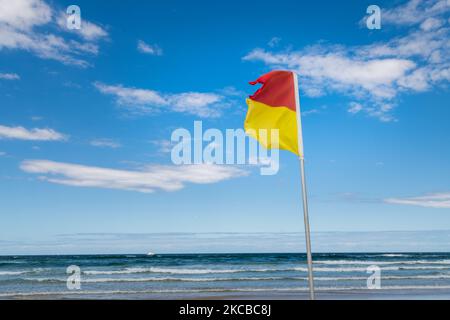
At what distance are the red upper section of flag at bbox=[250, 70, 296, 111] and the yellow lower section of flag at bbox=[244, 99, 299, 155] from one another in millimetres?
76

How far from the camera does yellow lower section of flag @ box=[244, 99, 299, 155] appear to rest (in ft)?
20.4

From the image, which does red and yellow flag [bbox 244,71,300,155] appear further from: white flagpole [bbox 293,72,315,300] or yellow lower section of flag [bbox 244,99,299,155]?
white flagpole [bbox 293,72,315,300]

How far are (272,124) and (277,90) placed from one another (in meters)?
0.52

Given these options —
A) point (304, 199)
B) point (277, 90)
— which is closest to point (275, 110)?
point (277, 90)

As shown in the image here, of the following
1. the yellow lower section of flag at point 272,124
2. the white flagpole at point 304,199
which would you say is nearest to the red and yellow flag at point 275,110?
the yellow lower section of flag at point 272,124

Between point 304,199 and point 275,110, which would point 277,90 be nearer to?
point 275,110

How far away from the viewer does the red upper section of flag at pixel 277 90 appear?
642cm

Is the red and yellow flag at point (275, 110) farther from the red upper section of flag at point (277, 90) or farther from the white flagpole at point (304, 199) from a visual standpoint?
the white flagpole at point (304, 199)

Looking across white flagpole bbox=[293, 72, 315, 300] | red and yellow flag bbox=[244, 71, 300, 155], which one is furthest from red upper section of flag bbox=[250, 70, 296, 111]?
white flagpole bbox=[293, 72, 315, 300]
